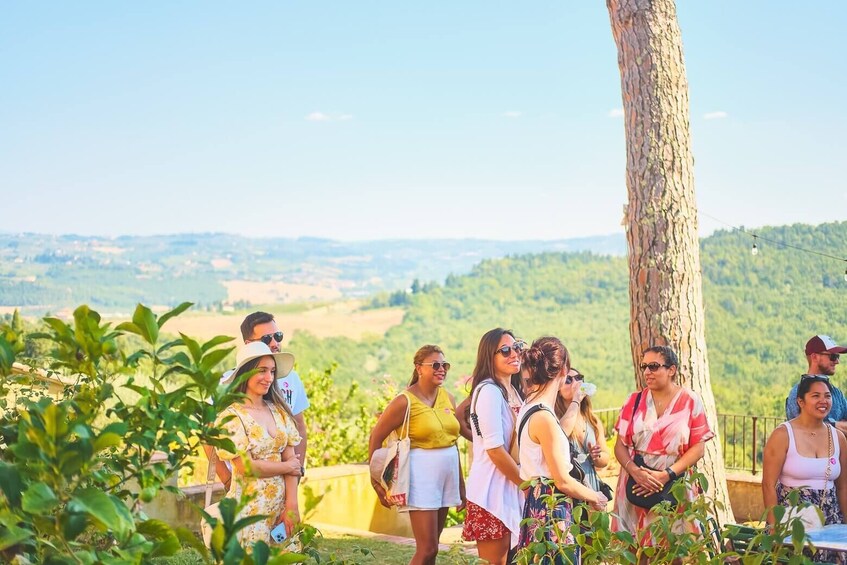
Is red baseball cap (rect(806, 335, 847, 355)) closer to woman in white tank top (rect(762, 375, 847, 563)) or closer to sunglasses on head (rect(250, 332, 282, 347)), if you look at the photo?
woman in white tank top (rect(762, 375, 847, 563))

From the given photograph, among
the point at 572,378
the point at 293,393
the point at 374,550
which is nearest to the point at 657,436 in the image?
the point at 572,378

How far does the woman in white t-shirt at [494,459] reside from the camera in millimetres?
4984

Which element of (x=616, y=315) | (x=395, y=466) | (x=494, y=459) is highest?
(x=494, y=459)

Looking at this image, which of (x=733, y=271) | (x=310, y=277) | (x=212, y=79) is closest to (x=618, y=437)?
(x=733, y=271)

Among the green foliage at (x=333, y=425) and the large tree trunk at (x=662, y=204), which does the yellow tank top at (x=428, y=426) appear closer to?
the large tree trunk at (x=662, y=204)

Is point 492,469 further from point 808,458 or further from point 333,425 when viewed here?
point 333,425

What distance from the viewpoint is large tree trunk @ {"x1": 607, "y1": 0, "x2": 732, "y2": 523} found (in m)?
7.12

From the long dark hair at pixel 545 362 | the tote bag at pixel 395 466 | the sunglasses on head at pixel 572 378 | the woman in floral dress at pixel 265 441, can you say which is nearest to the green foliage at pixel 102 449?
the woman in floral dress at pixel 265 441

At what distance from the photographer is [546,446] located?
4434 millimetres

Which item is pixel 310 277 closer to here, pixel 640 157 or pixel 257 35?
pixel 257 35

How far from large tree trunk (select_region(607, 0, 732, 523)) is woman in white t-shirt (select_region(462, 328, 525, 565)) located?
2.27m

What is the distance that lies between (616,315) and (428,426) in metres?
31.4

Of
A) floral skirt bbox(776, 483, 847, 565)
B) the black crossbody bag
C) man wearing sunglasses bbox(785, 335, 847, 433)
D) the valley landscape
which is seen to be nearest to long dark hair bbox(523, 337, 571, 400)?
the black crossbody bag

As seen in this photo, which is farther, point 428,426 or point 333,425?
point 333,425
